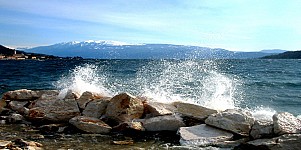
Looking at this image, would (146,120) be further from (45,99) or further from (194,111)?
(45,99)

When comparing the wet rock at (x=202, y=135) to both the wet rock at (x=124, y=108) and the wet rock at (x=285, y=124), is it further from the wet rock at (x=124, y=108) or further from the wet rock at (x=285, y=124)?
the wet rock at (x=124, y=108)

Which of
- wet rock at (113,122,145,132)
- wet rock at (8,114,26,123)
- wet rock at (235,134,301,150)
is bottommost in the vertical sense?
wet rock at (8,114,26,123)

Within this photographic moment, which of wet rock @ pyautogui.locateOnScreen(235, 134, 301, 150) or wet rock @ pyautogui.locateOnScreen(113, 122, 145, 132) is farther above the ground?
wet rock @ pyautogui.locateOnScreen(235, 134, 301, 150)

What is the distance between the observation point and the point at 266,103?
22328 mm

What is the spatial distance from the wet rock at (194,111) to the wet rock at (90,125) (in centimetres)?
298

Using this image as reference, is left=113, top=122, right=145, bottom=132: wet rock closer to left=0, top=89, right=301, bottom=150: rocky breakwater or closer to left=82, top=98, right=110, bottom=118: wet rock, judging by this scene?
left=0, top=89, right=301, bottom=150: rocky breakwater

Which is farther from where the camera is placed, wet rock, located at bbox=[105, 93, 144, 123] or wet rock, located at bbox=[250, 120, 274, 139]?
wet rock, located at bbox=[105, 93, 144, 123]

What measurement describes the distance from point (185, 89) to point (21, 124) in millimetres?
14950

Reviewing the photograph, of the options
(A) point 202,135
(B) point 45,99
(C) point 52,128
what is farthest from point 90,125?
(A) point 202,135

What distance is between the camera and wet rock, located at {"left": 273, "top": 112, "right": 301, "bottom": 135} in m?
10.9

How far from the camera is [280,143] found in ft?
32.4

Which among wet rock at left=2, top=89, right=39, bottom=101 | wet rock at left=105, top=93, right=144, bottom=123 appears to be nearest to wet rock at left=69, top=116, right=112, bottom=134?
wet rock at left=105, top=93, right=144, bottom=123

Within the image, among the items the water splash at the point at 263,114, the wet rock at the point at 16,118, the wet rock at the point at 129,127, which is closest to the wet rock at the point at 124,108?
the wet rock at the point at 129,127

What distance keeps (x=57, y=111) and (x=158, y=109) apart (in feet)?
13.9
